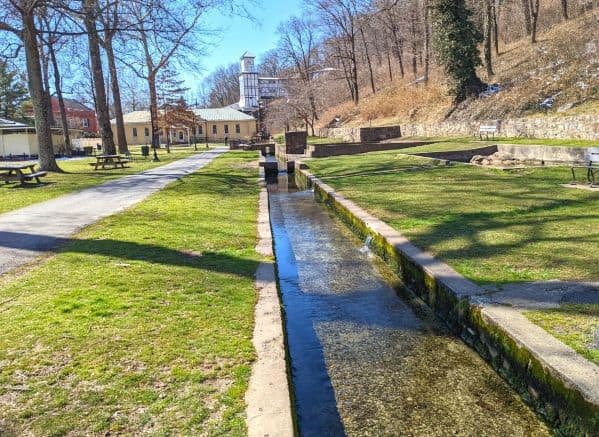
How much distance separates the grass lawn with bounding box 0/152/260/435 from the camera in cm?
275

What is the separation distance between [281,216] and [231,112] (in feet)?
224

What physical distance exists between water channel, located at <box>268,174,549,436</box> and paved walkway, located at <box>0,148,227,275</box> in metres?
3.44

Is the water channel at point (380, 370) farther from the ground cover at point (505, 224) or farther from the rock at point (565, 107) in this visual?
the rock at point (565, 107)

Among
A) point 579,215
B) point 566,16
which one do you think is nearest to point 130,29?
point 579,215

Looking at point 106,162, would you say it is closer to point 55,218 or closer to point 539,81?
point 55,218

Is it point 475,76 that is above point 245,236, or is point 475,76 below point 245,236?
above

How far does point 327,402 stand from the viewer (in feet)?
11.8

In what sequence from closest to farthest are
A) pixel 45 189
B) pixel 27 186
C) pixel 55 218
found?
pixel 55 218 → pixel 45 189 → pixel 27 186

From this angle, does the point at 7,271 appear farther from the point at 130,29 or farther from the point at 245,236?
the point at 130,29

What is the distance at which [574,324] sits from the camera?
367cm

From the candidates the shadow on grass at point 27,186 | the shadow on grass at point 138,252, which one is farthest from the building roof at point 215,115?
the shadow on grass at point 138,252

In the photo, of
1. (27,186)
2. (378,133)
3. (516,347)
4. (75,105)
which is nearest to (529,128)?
(378,133)

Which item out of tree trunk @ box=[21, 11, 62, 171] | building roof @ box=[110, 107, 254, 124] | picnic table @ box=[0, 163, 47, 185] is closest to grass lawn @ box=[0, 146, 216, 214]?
picnic table @ box=[0, 163, 47, 185]

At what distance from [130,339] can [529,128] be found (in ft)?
75.2
